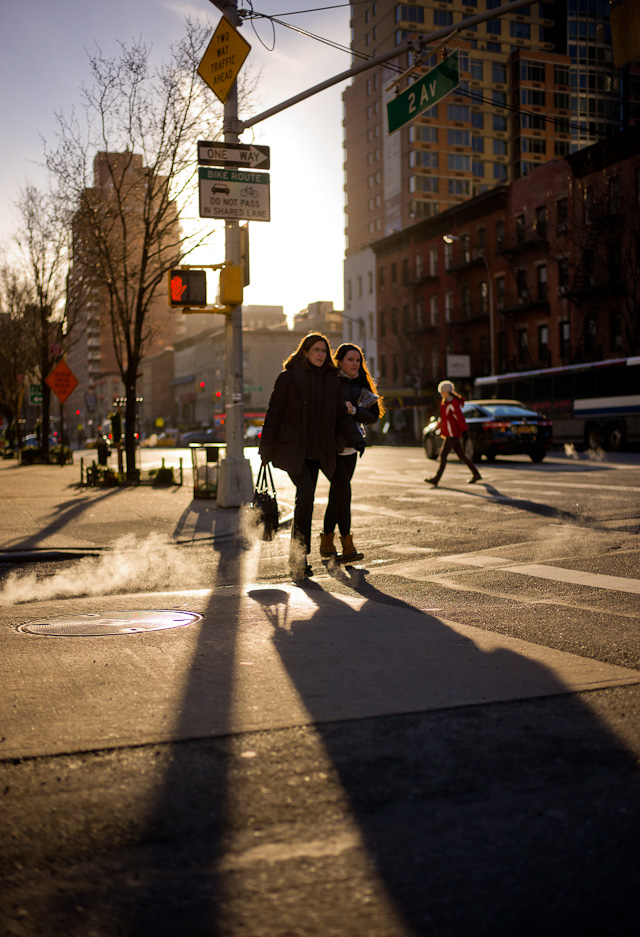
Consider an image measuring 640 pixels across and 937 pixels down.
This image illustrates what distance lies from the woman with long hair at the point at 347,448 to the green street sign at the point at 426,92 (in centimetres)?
655

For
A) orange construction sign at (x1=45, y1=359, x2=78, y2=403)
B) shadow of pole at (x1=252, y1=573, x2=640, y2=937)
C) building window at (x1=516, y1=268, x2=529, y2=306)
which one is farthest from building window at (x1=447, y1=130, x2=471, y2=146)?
shadow of pole at (x1=252, y1=573, x2=640, y2=937)

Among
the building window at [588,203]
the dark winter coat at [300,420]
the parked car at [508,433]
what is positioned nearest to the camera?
the dark winter coat at [300,420]

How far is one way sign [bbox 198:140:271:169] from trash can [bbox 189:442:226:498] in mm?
4828

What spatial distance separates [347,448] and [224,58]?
27.4 feet

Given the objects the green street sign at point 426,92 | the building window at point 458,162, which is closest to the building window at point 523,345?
the building window at point 458,162

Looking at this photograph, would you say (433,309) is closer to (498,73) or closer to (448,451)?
(498,73)

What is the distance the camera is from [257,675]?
4445mm

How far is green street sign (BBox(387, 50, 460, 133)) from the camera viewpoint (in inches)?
549

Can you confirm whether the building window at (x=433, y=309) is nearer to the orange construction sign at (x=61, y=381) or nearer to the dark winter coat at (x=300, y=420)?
the orange construction sign at (x=61, y=381)

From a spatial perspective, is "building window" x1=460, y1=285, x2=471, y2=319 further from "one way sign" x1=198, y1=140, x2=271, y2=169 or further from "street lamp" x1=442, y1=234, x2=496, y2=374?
"one way sign" x1=198, y1=140, x2=271, y2=169

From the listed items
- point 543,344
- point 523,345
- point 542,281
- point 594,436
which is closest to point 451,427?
point 594,436

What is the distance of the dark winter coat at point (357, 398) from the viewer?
8.38 meters

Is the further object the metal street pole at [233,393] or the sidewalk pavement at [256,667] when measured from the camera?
the metal street pole at [233,393]

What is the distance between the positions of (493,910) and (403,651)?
2571mm
